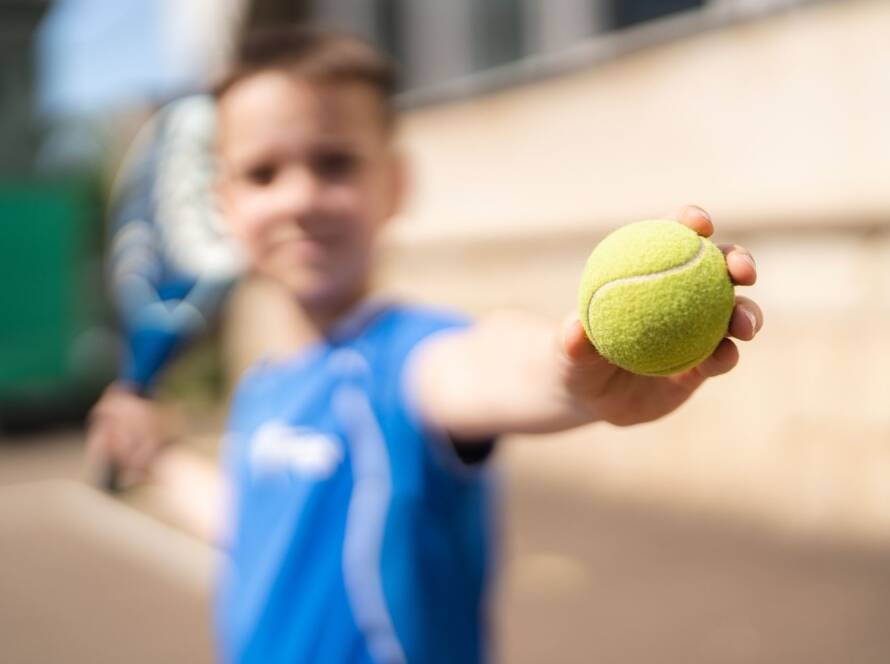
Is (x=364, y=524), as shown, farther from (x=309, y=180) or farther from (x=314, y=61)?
(x=314, y=61)

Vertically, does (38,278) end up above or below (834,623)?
below

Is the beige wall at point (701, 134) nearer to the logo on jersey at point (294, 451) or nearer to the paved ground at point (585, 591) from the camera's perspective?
the paved ground at point (585, 591)

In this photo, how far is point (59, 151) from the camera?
13703 millimetres

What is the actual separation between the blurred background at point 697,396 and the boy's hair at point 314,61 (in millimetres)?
1804

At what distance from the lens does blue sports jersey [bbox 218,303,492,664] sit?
1761 mm

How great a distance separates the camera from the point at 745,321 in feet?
3.59

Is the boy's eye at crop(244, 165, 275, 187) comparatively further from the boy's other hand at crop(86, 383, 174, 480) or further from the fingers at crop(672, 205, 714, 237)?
the boy's other hand at crop(86, 383, 174, 480)

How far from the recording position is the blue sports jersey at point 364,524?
5.78ft

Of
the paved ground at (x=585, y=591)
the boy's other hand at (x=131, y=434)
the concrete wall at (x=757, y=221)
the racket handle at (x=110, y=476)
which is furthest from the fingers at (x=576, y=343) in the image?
the concrete wall at (x=757, y=221)

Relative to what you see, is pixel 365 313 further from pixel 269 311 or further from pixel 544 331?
pixel 269 311

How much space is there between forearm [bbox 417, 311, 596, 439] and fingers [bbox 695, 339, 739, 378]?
0.19 metres

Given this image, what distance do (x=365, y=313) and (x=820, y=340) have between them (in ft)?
12.8

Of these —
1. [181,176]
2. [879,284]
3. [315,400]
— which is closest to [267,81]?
[315,400]

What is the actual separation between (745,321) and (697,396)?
501 cm
